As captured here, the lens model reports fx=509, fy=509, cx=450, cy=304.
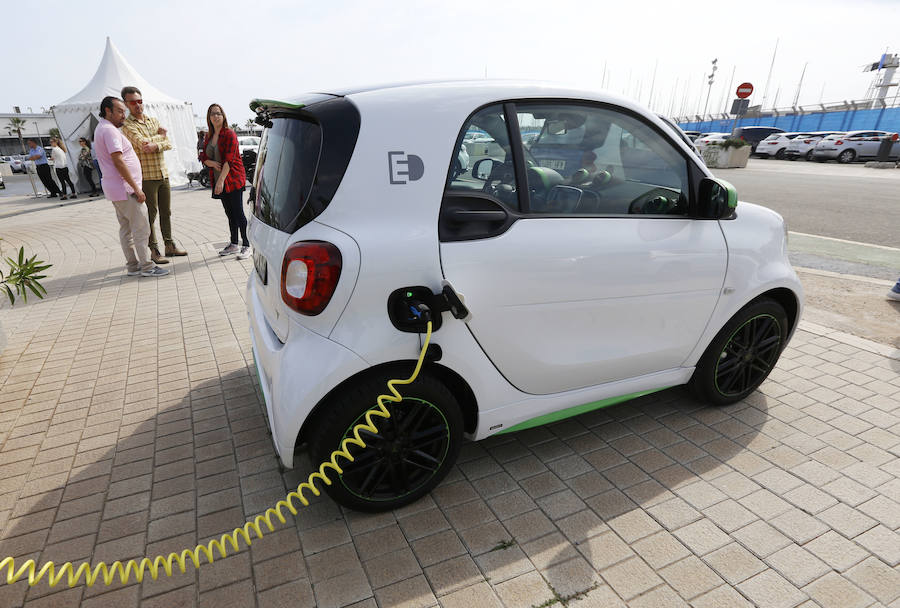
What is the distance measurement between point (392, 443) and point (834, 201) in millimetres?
13952

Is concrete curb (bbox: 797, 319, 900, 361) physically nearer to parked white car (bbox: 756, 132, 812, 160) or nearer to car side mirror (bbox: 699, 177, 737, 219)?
car side mirror (bbox: 699, 177, 737, 219)

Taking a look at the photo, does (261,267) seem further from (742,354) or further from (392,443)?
(742,354)

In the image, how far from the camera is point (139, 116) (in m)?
6.47

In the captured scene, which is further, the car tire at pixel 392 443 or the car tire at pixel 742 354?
the car tire at pixel 742 354

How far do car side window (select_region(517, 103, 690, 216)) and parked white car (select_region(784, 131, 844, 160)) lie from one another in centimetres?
3054

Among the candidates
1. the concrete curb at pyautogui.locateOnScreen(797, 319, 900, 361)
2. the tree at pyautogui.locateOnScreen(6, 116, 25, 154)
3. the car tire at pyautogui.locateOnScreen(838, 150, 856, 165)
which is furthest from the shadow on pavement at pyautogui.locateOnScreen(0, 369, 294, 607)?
the tree at pyautogui.locateOnScreen(6, 116, 25, 154)

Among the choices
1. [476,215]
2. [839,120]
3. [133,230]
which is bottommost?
[133,230]

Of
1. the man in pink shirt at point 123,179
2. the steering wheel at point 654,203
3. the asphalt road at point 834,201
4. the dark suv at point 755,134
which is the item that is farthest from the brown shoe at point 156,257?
the dark suv at point 755,134

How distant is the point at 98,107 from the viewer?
15.9m

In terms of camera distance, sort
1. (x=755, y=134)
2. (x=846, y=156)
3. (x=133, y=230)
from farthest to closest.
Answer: (x=755, y=134), (x=846, y=156), (x=133, y=230)

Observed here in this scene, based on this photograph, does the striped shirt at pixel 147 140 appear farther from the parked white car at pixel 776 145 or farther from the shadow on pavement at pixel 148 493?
the parked white car at pixel 776 145

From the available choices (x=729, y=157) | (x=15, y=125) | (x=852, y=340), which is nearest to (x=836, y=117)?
(x=729, y=157)

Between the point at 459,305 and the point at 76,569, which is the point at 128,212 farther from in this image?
the point at 459,305

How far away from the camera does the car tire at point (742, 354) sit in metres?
3.06
